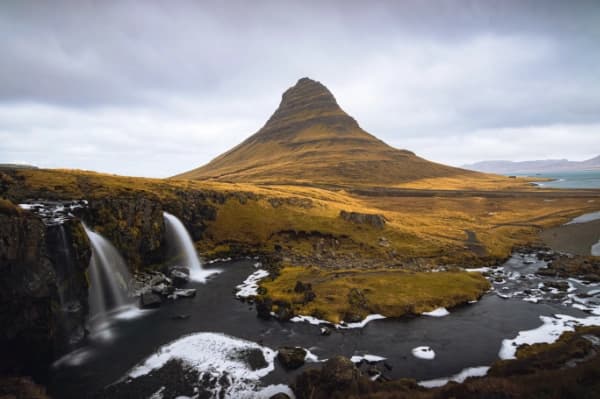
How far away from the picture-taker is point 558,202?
13962 centimetres

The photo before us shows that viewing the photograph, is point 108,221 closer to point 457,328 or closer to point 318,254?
point 318,254

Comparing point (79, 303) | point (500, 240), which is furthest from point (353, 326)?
point (500, 240)

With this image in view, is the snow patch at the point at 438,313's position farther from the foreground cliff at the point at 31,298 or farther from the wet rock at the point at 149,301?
the foreground cliff at the point at 31,298

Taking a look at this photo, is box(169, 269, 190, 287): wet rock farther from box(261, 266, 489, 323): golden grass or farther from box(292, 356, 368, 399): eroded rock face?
box(292, 356, 368, 399): eroded rock face

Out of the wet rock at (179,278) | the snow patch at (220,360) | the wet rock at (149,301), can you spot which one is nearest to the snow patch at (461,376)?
the snow patch at (220,360)

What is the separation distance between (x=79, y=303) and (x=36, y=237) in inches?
335

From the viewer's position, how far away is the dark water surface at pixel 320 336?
27.9 m

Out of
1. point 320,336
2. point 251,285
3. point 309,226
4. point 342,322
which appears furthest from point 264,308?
point 309,226

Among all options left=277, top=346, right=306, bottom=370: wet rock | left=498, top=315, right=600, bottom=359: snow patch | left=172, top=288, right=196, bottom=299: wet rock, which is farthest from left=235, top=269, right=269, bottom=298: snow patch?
left=498, top=315, right=600, bottom=359: snow patch

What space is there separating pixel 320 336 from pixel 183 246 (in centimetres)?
3600

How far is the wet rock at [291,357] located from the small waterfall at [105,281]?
899 inches

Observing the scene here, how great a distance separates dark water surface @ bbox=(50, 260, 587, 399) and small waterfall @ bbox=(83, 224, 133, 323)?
13.2 feet

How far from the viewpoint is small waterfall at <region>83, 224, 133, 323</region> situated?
38.3 metres

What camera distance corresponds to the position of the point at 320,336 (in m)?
34.1
